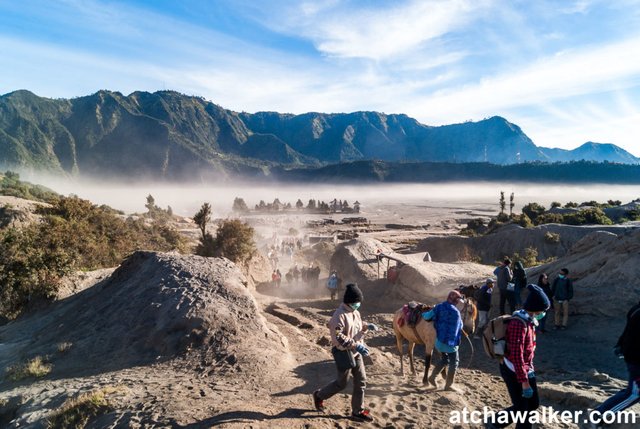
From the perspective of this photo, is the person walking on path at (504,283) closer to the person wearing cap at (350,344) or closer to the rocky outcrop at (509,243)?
the person wearing cap at (350,344)

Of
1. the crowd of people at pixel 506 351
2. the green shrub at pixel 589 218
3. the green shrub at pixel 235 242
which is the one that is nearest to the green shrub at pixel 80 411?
the crowd of people at pixel 506 351

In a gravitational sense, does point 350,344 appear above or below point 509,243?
above

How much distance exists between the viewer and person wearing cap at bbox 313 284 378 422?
5.13 m

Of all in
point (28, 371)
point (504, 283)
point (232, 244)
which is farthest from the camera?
point (232, 244)

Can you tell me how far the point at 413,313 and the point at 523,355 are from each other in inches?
127

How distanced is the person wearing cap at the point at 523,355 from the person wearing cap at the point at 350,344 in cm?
A: 171

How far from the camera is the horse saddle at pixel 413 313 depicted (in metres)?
7.38

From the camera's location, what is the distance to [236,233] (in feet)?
75.6

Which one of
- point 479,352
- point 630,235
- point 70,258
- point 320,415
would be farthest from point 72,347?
point 630,235

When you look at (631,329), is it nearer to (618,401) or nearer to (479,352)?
(618,401)

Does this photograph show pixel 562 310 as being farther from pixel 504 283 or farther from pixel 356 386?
pixel 356 386

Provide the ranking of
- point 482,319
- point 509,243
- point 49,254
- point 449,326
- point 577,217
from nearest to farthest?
point 449,326
point 482,319
point 49,254
point 509,243
point 577,217

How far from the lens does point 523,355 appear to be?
4316mm

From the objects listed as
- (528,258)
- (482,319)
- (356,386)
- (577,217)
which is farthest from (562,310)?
(577,217)
